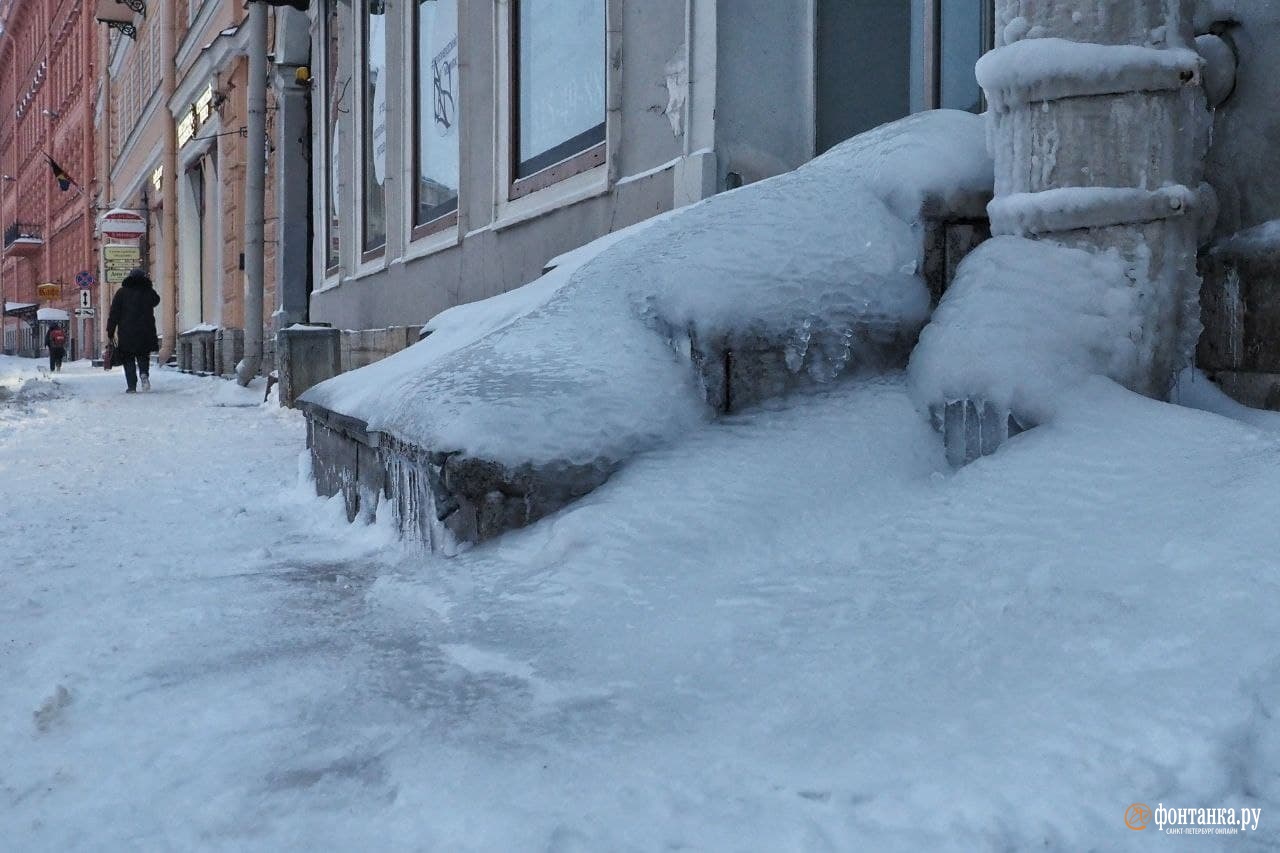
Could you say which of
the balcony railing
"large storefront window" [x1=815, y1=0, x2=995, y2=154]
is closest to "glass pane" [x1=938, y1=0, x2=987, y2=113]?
"large storefront window" [x1=815, y1=0, x2=995, y2=154]

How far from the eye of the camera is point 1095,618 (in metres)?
1.58

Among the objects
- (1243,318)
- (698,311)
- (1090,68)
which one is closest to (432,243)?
(698,311)

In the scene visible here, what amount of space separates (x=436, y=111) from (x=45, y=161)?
120ft

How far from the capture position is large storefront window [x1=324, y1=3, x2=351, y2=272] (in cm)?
1066

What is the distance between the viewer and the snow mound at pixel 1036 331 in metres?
→ 2.29

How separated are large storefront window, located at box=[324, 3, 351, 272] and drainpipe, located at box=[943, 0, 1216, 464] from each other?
925 centimetres

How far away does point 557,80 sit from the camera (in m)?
6.15

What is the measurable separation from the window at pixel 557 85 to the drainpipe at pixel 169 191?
15.6 meters

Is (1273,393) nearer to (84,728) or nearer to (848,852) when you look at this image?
(848,852)

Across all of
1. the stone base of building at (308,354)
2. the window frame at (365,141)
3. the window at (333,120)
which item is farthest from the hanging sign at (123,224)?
the stone base of building at (308,354)

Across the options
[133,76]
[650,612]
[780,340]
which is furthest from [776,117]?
[133,76]

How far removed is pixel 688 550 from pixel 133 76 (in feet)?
86.5

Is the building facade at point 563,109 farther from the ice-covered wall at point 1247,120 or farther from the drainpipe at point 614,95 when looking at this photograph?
the ice-covered wall at point 1247,120

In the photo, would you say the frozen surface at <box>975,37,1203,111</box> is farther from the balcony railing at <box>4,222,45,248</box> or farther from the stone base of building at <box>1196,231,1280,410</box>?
the balcony railing at <box>4,222,45,248</box>
